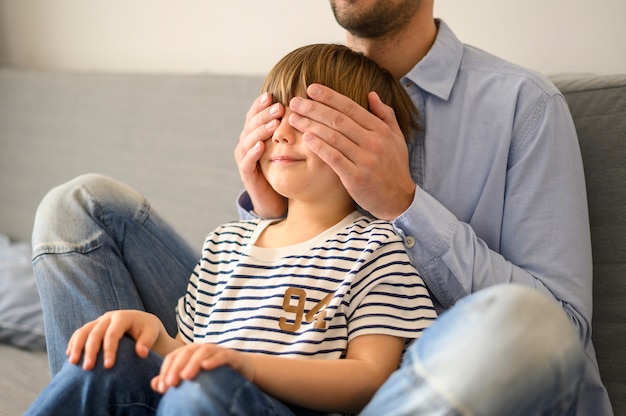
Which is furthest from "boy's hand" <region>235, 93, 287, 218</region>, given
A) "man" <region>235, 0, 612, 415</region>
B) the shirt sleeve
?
the shirt sleeve

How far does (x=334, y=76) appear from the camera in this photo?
109 cm

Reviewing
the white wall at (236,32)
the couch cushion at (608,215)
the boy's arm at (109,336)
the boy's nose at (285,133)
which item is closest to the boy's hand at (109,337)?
the boy's arm at (109,336)

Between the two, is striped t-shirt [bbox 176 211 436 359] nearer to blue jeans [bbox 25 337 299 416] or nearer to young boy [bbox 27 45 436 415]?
young boy [bbox 27 45 436 415]

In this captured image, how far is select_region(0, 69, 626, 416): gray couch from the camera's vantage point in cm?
113

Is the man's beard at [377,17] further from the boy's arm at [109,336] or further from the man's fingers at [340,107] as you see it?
the boy's arm at [109,336]

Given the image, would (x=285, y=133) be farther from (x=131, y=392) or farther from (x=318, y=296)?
(x=131, y=392)

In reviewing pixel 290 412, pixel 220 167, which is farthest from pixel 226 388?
pixel 220 167

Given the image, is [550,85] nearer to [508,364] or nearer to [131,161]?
[508,364]

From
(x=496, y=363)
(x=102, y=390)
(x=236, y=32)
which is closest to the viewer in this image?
(x=496, y=363)

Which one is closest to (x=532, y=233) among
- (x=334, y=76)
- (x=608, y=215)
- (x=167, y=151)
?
(x=608, y=215)

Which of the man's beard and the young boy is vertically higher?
the man's beard

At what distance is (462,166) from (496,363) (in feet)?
1.74

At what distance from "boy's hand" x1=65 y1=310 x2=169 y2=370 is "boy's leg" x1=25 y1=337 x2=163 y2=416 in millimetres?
10

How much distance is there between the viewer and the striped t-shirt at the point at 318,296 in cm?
96
